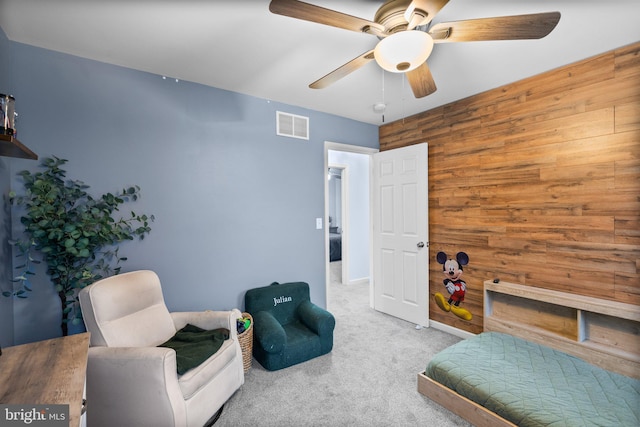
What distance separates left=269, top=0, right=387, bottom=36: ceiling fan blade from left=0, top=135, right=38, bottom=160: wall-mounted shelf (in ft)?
4.24

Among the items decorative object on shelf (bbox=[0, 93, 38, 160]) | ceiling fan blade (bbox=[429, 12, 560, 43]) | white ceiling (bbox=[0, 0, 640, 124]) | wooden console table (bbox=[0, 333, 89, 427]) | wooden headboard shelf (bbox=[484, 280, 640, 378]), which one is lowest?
wooden headboard shelf (bbox=[484, 280, 640, 378])

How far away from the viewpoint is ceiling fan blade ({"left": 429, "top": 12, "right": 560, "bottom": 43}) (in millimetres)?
1229

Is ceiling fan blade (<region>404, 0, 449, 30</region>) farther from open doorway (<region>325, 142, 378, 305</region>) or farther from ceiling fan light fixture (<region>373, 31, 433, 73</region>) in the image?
open doorway (<region>325, 142, 378, 305</region>)

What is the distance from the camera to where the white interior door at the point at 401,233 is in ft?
10.7

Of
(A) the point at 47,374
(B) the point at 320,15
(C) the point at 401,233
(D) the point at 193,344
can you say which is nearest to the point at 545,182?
(C) the point at 401,233

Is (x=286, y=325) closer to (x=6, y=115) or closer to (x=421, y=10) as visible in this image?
(x=6, y=115)

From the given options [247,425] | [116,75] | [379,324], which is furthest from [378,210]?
[116,75]

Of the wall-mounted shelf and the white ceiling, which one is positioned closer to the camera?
the wall-mounted shelf

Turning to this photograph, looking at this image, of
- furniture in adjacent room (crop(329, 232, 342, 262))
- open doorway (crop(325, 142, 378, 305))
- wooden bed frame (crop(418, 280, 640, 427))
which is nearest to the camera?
wooden bed frame (crop(418, 280, 640, 427))

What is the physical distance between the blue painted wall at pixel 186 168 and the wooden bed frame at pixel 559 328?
69.8 inches

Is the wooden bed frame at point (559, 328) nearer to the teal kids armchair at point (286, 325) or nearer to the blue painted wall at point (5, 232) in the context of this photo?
the teal kids armchair at point (286, 325)

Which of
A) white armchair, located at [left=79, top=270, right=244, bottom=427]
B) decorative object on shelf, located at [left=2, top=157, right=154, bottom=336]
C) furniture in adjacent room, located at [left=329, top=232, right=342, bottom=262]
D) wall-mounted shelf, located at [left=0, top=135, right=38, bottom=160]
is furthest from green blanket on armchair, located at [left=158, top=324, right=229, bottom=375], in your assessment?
furniture in adjacent room, located at [left=329, top=232, right=342, bottom=262]

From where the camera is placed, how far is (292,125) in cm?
315

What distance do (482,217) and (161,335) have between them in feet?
9.89
